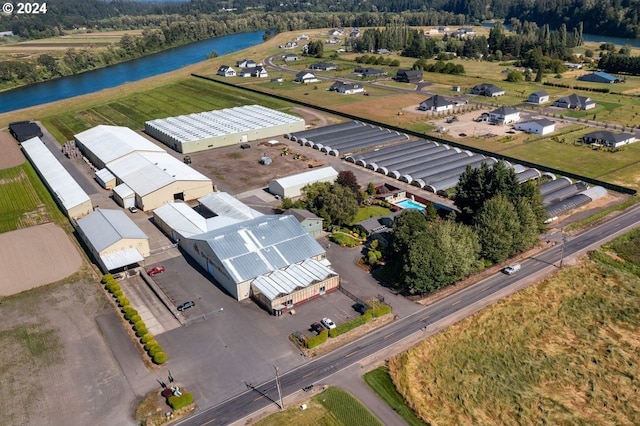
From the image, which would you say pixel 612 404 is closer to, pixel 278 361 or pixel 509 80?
pixel 278 361

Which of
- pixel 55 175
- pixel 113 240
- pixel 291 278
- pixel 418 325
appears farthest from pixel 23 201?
pixel 418 325

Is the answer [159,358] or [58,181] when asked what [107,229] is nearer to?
[159,358]

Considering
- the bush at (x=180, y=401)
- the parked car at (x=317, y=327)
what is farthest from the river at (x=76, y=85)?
the bush at (x=180, y=401)

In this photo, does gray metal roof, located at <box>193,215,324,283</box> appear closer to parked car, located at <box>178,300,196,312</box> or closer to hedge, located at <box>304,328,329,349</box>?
parked car, located at <box>178,300,196,312</box>

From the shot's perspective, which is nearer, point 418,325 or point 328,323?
point 328,323

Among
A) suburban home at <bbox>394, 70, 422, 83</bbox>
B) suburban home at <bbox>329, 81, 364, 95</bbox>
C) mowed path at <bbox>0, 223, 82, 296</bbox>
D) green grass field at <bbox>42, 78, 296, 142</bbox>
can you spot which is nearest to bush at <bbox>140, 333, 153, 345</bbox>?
mowed path at <bbox>0, 223, 82, 296</bbox>
